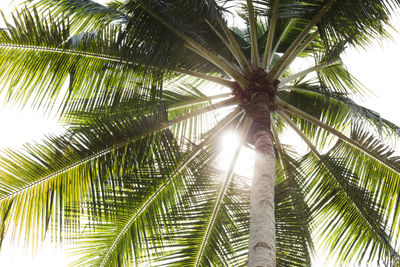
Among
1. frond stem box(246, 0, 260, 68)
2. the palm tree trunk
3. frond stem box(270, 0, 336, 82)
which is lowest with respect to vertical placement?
the palm tree trunk

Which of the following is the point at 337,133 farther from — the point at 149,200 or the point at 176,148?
the point at 149,200

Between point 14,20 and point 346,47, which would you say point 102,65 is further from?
point 346,47

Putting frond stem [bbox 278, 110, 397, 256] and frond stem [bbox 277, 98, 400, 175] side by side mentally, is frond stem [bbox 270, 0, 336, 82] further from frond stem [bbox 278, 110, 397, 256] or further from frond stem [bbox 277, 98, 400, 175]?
frond stem [bbox 278, 110, 397, 256]

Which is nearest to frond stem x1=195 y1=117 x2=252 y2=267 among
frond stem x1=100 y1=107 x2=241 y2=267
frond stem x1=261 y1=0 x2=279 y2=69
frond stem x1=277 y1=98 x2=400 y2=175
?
frond stem x1=100 y1=107 x2=241 y2=267

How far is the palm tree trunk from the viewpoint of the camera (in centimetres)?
334

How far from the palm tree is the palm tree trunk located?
2cm

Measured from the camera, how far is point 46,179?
4832 millimetres

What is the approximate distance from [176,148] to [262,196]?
5.18 ft

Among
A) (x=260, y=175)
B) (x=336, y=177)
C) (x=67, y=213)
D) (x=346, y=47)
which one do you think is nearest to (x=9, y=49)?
(x=67, y=213)

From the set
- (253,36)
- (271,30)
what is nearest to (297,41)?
(271,30)

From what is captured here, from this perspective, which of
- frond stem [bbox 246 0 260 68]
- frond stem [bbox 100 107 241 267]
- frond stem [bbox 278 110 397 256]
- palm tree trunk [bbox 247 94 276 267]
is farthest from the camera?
frond stem [bbox 100 107 241 267]

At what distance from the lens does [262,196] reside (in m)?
3.98

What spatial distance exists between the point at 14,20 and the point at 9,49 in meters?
0.38

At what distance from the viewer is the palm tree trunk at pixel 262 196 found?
132 inches
